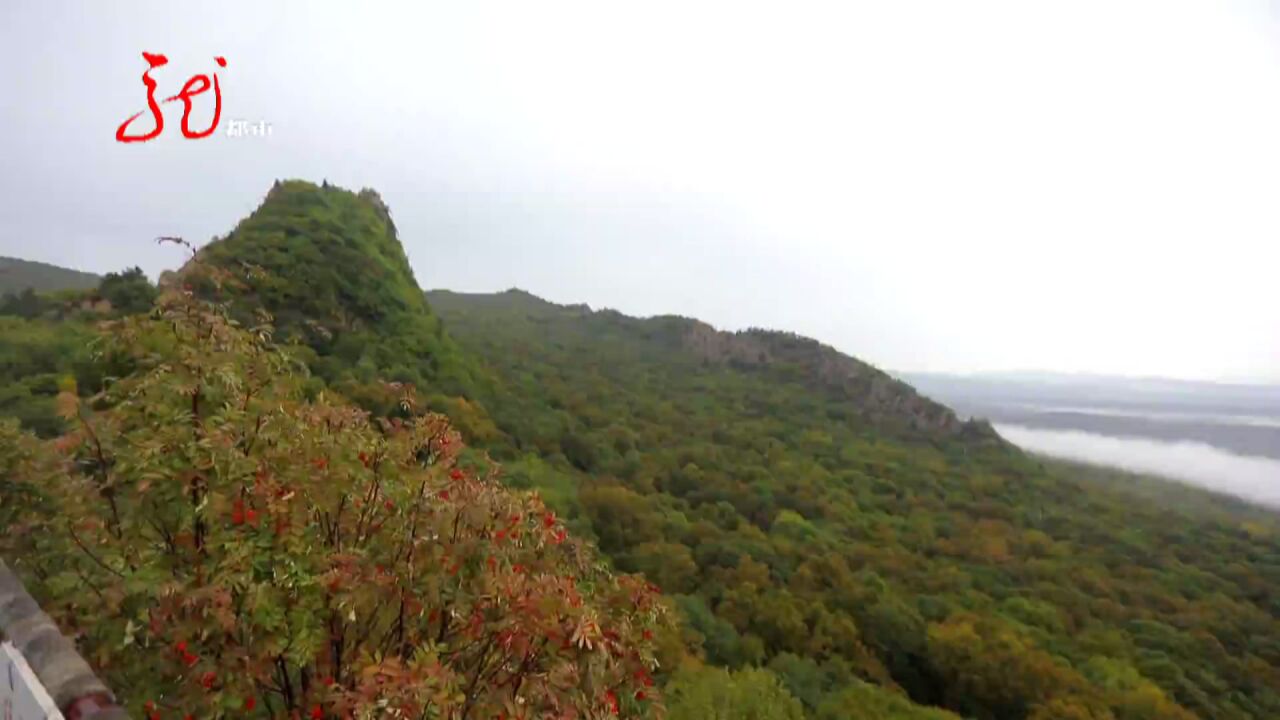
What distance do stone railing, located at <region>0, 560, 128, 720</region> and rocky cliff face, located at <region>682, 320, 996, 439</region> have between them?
168 feet

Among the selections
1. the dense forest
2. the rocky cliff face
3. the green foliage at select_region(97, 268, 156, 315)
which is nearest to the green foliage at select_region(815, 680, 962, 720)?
the dense forest

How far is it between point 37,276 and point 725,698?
2517 inches

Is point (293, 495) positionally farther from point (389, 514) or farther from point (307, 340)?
point (307, 340)

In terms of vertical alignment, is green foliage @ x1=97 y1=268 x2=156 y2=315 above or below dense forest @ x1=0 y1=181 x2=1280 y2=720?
above

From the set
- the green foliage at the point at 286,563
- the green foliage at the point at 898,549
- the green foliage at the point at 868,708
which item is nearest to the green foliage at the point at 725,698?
the green foliage at the point at 868,708

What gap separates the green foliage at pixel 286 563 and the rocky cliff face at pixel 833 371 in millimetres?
49967

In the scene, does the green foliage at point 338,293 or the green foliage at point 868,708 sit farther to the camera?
the green foliage at point 338,293

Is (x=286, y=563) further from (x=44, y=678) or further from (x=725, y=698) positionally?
(x=725, y=698)

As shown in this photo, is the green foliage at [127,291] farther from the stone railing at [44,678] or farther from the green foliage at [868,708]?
the green foliage at [868,708]

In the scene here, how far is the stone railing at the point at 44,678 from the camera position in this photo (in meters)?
2.64

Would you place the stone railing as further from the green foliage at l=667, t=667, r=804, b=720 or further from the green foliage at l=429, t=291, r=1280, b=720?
the green foliage at l=429, t=291, r=1280, b=720

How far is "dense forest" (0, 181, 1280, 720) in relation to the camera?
14.2 m

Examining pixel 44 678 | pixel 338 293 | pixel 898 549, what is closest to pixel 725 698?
pixel 44 678

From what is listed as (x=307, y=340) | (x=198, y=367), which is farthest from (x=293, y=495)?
(x=307, y=340)
